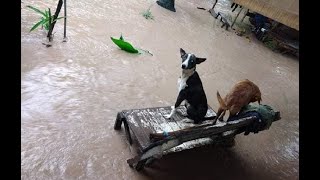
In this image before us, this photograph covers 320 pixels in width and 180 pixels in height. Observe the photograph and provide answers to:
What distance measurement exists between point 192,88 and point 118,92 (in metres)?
1.87

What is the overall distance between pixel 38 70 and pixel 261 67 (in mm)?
6153

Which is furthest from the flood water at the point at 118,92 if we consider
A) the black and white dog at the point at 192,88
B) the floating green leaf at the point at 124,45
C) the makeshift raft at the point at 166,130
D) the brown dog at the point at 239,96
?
the brown dog at the point at 239,96

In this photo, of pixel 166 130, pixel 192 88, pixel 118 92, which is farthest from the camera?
pixel 118 92

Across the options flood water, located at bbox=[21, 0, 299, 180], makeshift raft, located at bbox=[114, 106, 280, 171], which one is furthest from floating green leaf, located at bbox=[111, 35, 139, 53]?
makeshift raft, located at bbox=[114, 106, 280, 171]

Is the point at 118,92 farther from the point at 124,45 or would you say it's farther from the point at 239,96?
the point at 239,96

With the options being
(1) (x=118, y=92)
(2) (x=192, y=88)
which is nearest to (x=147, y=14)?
(1) (x=118, y=92)

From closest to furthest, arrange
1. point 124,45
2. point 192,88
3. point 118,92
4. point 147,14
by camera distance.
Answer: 1. point 192,88
2. point 118,92
3. point 124,45
4. point 147,14

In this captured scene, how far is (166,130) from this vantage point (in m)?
3.99

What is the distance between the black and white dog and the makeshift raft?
0.21 metres

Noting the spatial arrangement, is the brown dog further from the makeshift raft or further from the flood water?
the flood water

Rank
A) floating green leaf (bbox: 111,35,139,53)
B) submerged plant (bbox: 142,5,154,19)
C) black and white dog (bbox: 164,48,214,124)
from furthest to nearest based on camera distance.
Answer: submerged plant (bbox: 142,5,154,19) → floating green leaf (bbox: 111,35,139,53) → black and white dog (bbox: 164,48,214,124)

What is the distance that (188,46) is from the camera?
326 inches

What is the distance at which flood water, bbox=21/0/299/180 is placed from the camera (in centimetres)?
390

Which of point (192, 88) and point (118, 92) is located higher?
point (192, 88)
